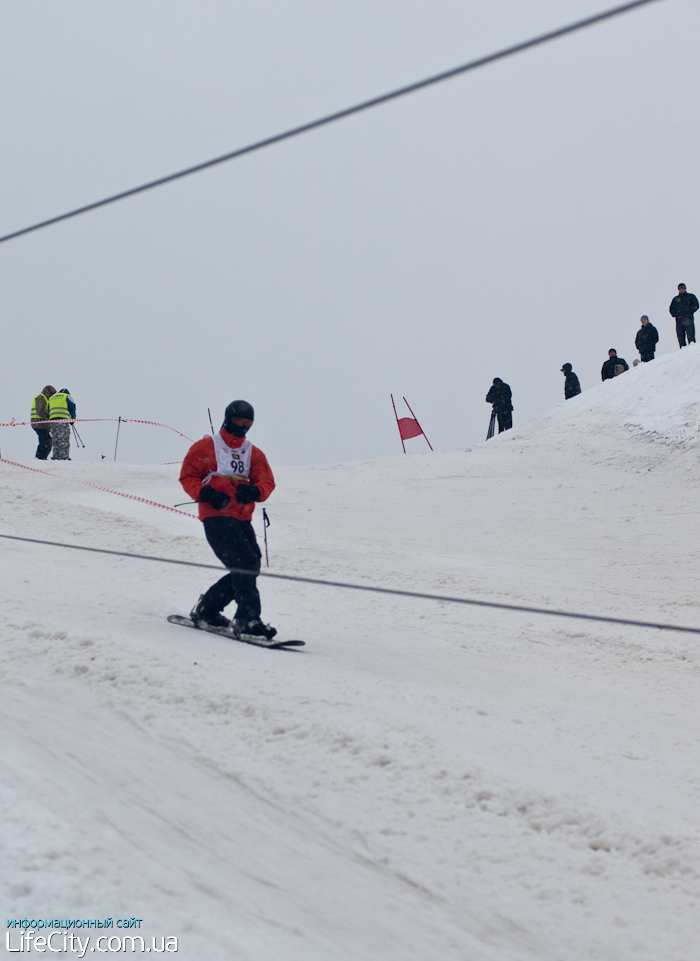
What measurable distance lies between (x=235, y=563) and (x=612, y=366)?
20.5 meters

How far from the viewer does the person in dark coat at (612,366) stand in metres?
24.5

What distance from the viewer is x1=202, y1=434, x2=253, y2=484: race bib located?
6.61m

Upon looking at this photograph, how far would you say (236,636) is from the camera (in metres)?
6.54

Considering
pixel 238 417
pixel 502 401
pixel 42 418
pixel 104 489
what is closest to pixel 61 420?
pixel 42 418

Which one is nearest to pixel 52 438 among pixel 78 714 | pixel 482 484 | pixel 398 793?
pixel 482 484

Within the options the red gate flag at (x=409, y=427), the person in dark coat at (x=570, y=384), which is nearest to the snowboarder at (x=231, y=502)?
the red gate flag at (x=409, y=427)

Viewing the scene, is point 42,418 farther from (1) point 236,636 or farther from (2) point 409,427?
(1) point 236,636

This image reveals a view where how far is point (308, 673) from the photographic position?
5441mm

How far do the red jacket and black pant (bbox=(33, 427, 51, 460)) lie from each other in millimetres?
14004

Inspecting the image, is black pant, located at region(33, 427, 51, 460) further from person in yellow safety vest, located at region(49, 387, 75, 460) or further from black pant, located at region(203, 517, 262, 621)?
black pant, located at region(203, 517, 262, 621)

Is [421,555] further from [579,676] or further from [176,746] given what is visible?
[176,746]

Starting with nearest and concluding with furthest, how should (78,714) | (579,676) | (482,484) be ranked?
(78,714)
(579,676)
(482,484)

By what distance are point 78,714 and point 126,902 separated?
1744 millimetres

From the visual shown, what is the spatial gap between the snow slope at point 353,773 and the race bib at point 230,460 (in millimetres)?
1302
